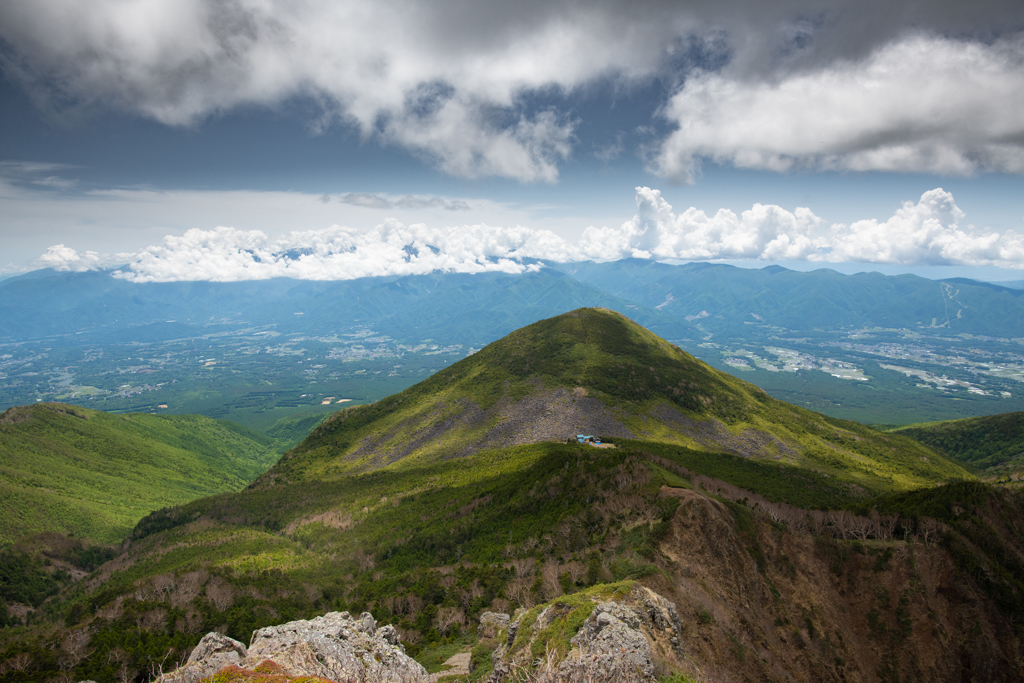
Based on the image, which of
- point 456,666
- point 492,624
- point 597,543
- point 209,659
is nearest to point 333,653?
point 209,659

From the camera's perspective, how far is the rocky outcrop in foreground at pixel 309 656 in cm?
3566

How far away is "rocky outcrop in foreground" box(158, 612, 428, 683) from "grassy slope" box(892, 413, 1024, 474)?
18778cm

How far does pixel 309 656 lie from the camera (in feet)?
130

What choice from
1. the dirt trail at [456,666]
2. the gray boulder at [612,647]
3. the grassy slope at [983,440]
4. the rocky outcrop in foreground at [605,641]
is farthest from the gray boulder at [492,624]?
the grassy slope at [983,440]

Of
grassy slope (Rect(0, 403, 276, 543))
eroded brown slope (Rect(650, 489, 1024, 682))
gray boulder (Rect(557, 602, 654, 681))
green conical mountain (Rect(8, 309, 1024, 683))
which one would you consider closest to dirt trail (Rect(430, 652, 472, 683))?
green conical mountain (Rect(8, 309, 1024, 683))

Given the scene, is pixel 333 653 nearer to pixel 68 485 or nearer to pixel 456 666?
pixel 456 666

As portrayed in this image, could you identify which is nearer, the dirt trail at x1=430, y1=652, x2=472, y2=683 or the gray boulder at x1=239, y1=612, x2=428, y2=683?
the gray boulder at x1=239, y1=612, x2=428, y2=683

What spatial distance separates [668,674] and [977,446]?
212 metres

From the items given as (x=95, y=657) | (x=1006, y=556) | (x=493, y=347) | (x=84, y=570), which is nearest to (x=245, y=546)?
(x=95, y=657)

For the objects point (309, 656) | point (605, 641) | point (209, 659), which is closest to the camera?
point (605, 641)

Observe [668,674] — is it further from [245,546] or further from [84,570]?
[84,570]

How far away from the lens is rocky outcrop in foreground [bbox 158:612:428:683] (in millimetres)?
35656

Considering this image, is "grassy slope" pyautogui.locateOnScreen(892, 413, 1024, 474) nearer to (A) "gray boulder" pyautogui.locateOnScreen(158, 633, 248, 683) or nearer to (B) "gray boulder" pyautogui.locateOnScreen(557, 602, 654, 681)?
(B) "gray boulder" pyautogui.locateOnScreen(557, 602, 654, 681)

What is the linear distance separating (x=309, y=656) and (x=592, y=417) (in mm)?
106985
